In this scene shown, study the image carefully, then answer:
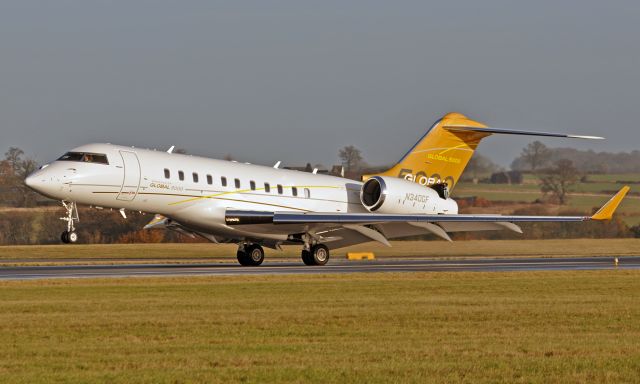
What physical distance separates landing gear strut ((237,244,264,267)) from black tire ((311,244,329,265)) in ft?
6.91

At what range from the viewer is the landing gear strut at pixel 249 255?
38.5 m

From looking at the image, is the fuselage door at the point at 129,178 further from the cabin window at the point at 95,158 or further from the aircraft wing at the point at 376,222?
the aircraft wing at the point at 376,222

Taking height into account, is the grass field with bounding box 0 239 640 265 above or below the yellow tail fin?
below

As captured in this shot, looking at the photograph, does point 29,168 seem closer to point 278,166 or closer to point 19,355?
Result: point 278,166

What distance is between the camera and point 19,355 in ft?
46.8

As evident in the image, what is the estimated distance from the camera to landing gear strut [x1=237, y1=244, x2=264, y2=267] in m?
38.5

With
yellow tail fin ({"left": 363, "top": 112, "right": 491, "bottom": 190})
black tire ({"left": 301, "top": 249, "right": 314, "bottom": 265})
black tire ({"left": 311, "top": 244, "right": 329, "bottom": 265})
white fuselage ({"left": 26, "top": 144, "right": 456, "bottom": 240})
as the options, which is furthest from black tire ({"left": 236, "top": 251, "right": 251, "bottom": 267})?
yellow tail fin ({"left": 363, "top": 112, "right": 491, "bottom": 190})

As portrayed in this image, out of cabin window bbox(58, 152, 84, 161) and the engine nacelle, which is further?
the engine nacelle

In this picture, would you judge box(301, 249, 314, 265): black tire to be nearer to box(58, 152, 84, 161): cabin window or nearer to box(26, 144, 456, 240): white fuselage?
box(26, 144, 456, 240): white fuselage

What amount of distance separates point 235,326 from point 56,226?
144 feet

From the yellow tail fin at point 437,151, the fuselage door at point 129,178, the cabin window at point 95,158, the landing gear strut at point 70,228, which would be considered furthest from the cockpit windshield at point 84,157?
the yellow tail fin at point 437,151

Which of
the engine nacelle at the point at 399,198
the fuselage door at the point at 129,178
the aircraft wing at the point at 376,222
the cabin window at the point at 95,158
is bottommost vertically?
the aircraft wing at the point at 376,222

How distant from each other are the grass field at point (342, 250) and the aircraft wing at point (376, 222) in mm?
9785

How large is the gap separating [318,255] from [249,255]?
2.54 meters
